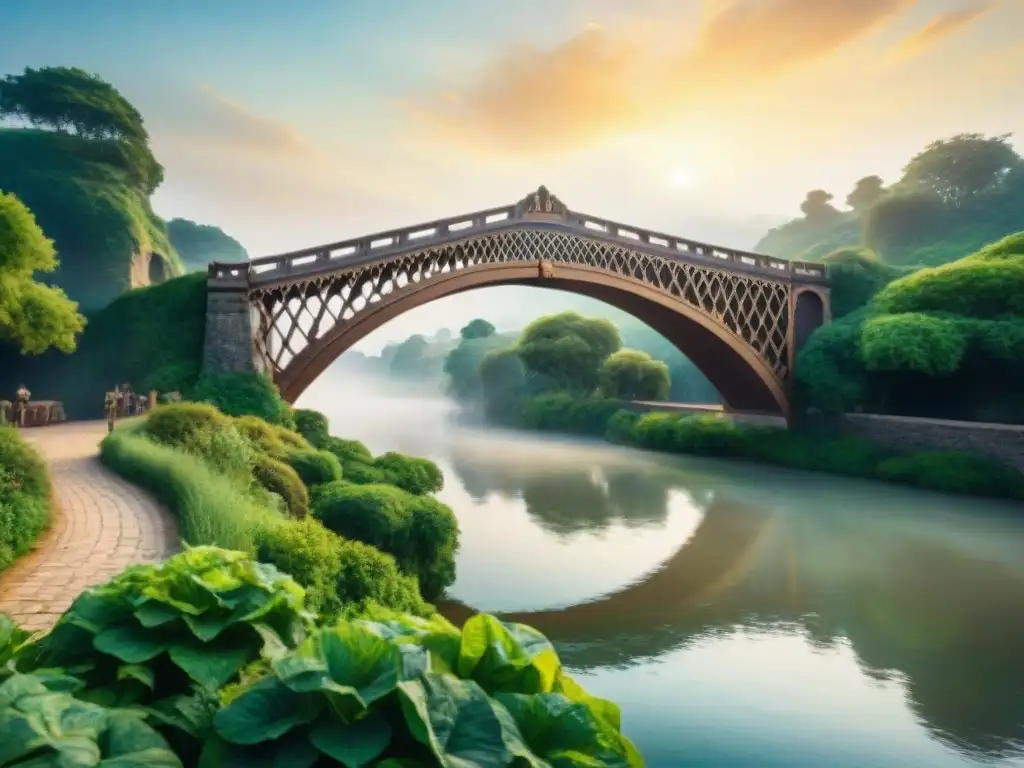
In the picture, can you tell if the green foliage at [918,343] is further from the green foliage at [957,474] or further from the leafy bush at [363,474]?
the leafy bush at [363,474]

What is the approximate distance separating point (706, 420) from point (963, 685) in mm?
24671

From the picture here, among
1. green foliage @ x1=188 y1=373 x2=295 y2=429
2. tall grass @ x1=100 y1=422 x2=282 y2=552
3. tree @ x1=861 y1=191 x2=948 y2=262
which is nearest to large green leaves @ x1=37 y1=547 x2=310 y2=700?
tall grass @ x1=100 y1=422 x2=282 y2=552

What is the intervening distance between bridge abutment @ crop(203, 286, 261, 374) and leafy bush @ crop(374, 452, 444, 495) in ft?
23.7

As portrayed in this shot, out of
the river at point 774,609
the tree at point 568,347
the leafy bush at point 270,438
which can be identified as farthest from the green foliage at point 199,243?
the leafy bush at point 270,438

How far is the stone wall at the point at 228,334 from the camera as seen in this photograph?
21469 mm

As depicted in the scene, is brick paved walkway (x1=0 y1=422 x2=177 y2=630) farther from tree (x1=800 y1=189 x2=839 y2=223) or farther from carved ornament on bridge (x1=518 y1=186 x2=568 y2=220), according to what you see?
tree (x1=800 y1=189 x2=839 y2=223)

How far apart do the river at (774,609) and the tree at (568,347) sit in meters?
22.2

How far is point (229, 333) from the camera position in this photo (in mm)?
21750

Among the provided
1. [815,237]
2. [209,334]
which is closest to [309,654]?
[209,334]

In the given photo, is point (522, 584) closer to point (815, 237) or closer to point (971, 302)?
point (971, 302)

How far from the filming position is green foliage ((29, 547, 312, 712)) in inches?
121

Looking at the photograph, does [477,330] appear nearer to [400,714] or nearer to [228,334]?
[228,334]

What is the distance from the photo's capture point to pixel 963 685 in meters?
8.88

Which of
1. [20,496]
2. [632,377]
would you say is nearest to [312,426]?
[20,496]
